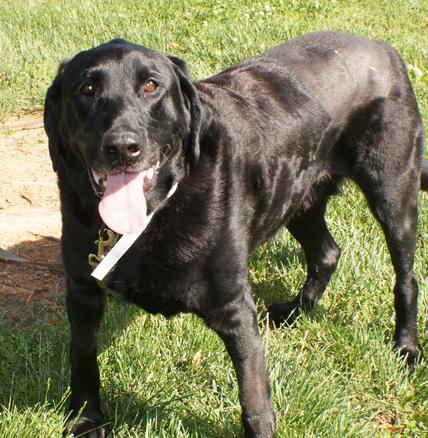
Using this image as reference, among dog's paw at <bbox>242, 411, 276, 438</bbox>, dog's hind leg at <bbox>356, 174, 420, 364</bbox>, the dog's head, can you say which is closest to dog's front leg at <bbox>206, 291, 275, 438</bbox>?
dog's paw at <bbox>242, 411, 276, 438</bbox>

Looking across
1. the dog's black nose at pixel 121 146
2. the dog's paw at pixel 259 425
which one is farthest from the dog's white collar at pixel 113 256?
the dog's paw at pixel 259 425

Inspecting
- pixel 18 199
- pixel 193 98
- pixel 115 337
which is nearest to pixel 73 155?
pixel 193 98

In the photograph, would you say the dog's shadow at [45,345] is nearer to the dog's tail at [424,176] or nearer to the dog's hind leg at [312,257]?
the dog's hind leg at [312,257]

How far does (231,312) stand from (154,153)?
0.71 m

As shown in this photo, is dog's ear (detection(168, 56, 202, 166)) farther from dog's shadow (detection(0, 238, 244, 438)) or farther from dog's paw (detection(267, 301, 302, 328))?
dog's paw (detection(267, 301, 302, 328))

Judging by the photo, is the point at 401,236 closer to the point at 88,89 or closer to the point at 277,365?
the point at 277,365

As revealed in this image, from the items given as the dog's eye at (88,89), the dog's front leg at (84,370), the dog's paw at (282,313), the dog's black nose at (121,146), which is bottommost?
the dog's paw at (282,313)

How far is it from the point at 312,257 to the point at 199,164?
1401 millimetres

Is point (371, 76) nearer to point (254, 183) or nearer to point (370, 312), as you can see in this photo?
point (254, 183)

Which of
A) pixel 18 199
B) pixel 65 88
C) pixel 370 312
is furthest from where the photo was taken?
pixel 18 199

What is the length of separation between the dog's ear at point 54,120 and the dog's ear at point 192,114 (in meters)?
0.49

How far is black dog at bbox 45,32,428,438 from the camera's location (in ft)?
8.66

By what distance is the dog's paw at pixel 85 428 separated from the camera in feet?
9.82

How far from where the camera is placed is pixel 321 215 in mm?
4078
